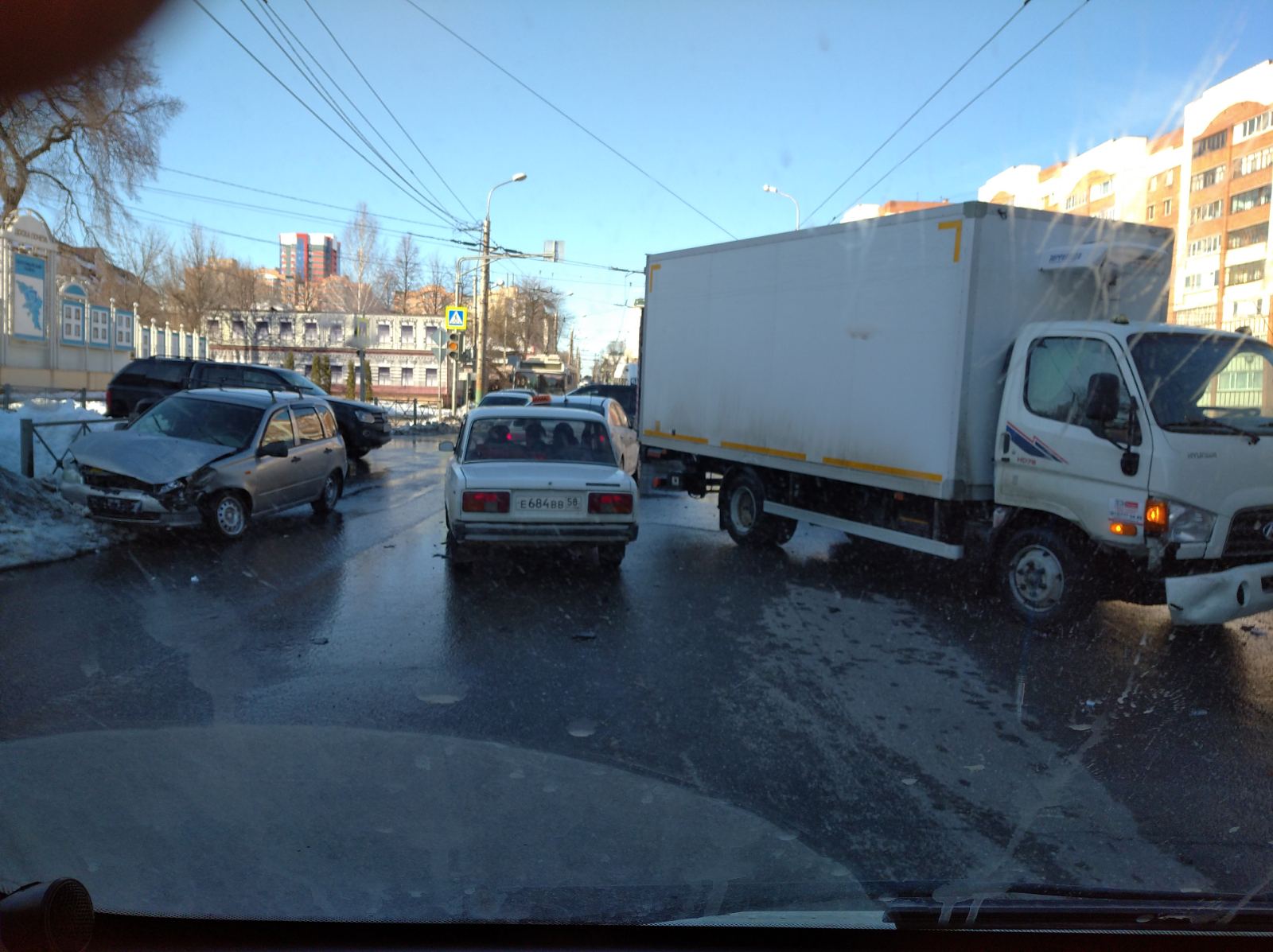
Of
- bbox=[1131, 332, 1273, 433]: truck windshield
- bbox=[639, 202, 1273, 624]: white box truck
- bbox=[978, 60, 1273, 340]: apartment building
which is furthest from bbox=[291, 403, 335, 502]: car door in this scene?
bbox=[978, 60, 1273, 340]: apartment building

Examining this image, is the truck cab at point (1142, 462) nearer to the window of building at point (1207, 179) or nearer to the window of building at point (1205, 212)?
the window of building at point (1207, 179)

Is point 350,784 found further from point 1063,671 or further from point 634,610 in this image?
point 1063,671

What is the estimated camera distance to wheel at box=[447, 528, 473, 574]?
8.56 m

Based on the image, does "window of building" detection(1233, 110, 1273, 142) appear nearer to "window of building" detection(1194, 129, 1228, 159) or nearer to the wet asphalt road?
"window of building" detection(1194, 129, 1228, 159)

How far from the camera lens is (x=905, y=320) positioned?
27.6 ft

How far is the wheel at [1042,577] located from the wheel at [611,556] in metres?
3.37

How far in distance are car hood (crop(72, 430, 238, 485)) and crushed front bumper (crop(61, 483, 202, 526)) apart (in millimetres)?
195

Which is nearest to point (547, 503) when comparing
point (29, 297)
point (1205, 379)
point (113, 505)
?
point (113, 505)

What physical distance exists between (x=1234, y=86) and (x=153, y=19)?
5169cm

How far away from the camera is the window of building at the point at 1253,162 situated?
157 feet

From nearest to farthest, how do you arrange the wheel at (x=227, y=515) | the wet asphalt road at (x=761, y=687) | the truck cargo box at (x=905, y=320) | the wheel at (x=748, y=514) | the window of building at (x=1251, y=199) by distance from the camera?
the wet asphalt road at (x=761, y=687)
the truck cargo box at (x=905, y=320)
the wheel at (x=227, y=515)
the wheel at (x=748, y=514)
the window of building at (x=1251, y=199)

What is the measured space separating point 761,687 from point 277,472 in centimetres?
723

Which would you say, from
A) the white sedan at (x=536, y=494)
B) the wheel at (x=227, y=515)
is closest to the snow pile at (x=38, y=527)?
the wheel at (x=227, y=515)

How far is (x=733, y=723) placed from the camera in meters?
5.05
